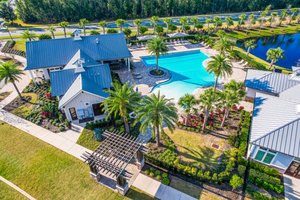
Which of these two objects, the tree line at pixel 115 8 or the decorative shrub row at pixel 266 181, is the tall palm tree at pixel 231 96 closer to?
the decorative shrub row at pixel 266 181

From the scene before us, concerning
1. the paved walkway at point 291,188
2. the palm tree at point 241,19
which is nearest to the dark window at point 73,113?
the paved walkway at point 291,188

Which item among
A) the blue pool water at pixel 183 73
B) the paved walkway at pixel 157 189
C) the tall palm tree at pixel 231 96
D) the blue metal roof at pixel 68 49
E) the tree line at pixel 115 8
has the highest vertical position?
the tree line at pixel 115 8

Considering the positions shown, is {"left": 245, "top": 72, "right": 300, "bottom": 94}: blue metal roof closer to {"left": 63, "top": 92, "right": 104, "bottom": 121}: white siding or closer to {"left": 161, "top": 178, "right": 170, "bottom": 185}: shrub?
{"left": 161, "top": 178, "right": 170, "bottom": 185}: shrub

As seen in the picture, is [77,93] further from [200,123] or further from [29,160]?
[200,123]

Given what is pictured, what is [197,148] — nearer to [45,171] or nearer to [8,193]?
[45,171]

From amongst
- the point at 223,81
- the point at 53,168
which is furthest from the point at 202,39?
the point at 53,168
